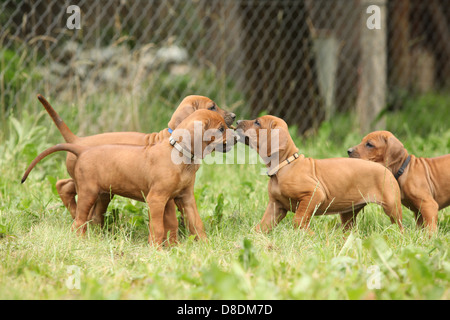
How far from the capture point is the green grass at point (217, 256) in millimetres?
2715

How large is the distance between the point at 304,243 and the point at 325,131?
9.69 ft

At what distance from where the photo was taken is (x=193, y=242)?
363 cm

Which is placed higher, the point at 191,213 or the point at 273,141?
the point at 273,141

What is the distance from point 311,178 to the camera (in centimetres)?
392

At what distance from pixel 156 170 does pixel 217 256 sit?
0.70m

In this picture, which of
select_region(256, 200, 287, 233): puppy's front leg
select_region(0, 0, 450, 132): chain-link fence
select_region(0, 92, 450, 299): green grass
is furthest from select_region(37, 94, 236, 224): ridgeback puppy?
select_region(0, 0, 450, 132): chain-link fence

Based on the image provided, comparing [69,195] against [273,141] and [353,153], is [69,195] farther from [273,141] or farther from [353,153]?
[353,153]

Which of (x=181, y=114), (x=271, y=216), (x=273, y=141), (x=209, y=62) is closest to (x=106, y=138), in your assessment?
(x=181, y=114)

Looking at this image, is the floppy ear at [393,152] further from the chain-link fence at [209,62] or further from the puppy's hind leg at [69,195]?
the chain-link fence at [209,62]

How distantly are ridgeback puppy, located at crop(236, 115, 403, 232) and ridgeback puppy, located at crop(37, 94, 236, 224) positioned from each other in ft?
1.00

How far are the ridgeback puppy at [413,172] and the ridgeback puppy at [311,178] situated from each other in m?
0.26

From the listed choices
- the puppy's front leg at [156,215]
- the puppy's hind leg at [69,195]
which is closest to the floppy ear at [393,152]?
the puppy's front leg at [156,215]
